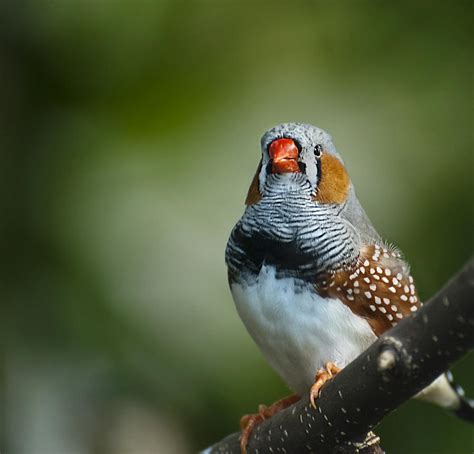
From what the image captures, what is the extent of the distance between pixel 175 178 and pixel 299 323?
57.1 inches

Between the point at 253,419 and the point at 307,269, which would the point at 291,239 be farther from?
the point at 253,419

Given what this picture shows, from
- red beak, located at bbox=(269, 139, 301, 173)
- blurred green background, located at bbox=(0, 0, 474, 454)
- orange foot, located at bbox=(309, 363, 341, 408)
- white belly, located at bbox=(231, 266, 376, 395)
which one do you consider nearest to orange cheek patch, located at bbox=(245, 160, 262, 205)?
red beak, located at bbox=(269, 139, 301, 173)

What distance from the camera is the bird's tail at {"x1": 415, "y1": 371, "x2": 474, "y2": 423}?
10.8 ft

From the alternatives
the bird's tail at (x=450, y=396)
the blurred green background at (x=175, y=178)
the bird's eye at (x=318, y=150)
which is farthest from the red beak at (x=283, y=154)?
the blurred green background at (x=175, y=178)

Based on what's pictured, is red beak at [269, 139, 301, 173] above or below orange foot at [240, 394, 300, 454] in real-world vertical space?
above

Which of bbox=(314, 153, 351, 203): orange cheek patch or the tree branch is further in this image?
bbox=(314, 153, 351, 203): orange cheek patch

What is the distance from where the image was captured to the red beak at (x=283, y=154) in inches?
113

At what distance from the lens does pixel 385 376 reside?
2.02 m

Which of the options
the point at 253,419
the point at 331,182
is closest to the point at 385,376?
the point at 253,419

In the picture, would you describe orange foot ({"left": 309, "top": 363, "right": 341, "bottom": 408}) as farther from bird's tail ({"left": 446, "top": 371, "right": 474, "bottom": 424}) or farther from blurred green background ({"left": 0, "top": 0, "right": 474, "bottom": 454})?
blurred green background ({"left": 0, "top": 0, "right": 474, "bottom": 454})

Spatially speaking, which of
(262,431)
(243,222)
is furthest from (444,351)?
(243,222)

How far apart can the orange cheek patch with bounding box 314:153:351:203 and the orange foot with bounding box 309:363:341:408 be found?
535 mm

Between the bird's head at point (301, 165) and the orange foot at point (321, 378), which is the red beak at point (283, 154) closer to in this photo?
the bird's head at point (301, 165)

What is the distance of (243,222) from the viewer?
2.95 meters
